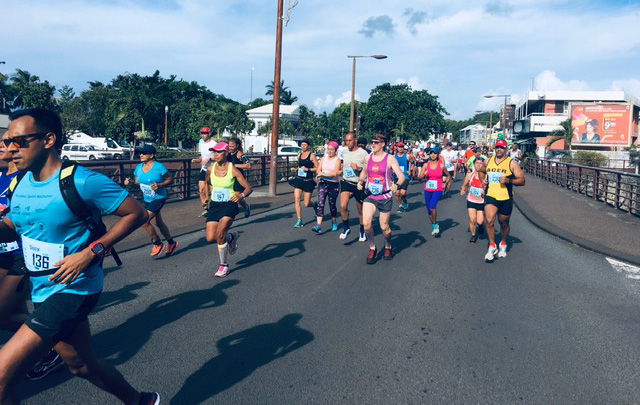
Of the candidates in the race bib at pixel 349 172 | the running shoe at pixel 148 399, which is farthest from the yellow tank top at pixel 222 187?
the running shoe at pixel 148 399

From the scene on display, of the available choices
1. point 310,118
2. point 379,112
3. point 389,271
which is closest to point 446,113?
point 379,112

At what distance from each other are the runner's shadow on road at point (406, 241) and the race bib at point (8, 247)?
19.5 feet

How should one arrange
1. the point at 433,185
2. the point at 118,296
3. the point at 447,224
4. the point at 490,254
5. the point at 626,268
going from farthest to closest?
the point at 447,224 → the point at 433,185 → the point at 490,254 → the point at 626,268 → the point at 118,296

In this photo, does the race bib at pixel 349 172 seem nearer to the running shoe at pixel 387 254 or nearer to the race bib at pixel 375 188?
the race bib at pixel 375 188

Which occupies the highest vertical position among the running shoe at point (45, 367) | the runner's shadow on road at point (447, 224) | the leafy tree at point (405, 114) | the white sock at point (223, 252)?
the leafy tree at point (405, 114)

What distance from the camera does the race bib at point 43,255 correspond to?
282 cm

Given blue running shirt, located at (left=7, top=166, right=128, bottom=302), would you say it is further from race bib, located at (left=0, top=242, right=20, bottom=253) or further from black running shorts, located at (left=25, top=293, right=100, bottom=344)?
race bib, located at (left=0, top=242, right=20, bottom=253)

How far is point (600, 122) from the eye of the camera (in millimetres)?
56156

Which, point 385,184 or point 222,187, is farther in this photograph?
point 385,184

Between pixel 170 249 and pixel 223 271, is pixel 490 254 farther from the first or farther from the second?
pixel 170 249

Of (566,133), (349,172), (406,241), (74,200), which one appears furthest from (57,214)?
(566,133)

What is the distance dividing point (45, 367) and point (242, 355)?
4.73ft

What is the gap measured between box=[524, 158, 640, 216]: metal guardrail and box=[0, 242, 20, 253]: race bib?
1330cm

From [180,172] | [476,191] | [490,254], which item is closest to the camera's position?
[490,254]
